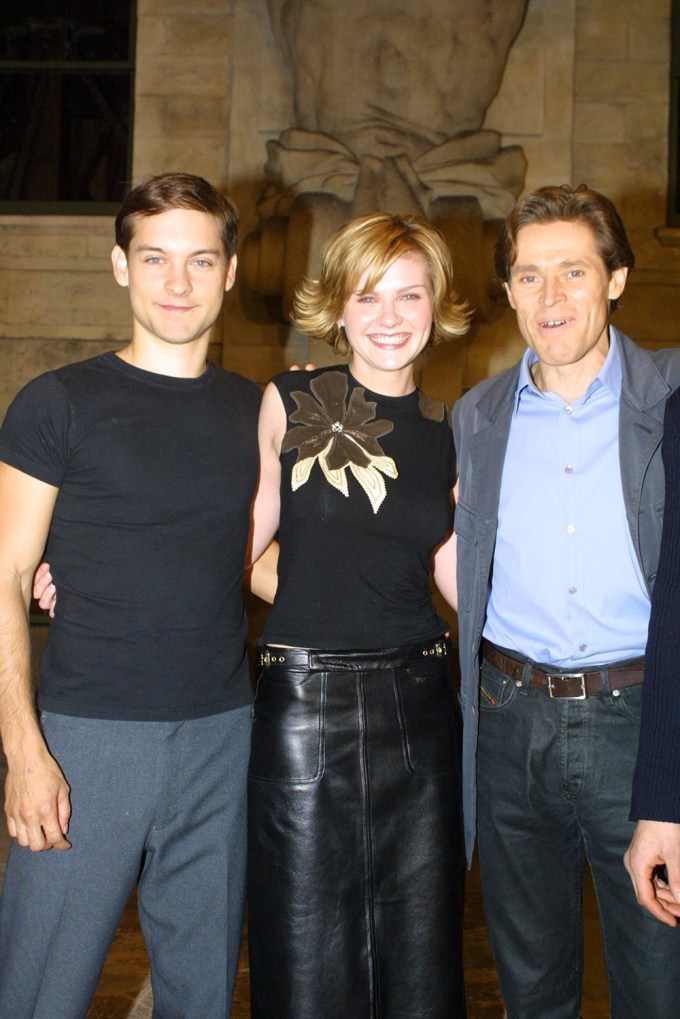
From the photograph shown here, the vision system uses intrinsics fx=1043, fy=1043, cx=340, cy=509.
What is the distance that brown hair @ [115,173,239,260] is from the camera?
237 centimetres

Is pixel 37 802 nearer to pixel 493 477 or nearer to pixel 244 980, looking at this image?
pixel 493 477

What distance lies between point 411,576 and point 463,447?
374mm

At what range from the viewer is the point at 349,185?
691 cm

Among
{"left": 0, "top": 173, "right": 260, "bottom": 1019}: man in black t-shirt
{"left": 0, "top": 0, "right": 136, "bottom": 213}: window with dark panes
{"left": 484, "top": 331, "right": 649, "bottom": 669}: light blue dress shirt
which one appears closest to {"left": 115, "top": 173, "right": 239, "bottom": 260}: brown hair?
{"left": 0, "top": 173, "right": 260, "bottom": 1019}: man in black t-shirt

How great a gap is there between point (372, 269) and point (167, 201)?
0.53m

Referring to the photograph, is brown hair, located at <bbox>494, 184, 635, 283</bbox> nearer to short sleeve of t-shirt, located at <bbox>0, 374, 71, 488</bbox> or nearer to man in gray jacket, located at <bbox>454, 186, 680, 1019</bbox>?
man in gray jacket, located at <bbox>454, 186, 680, 1019</bbox>

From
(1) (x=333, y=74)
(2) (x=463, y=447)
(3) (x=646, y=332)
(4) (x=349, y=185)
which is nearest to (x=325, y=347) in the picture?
(4) (x=349, y=185)

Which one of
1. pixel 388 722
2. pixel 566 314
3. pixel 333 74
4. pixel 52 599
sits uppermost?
pixel 333 74

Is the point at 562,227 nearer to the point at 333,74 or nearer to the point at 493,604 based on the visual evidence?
the point at 493,604

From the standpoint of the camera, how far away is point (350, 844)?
2350 millimetres

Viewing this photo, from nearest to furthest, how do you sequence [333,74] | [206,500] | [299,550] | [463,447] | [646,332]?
1. [206,500]
2. [299,550]
3. [463,447]
4. [333,74]
5. [646,332]

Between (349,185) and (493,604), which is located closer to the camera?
(493,604)

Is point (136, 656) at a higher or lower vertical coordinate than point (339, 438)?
lower

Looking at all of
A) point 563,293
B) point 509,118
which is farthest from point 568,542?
point 509,118
